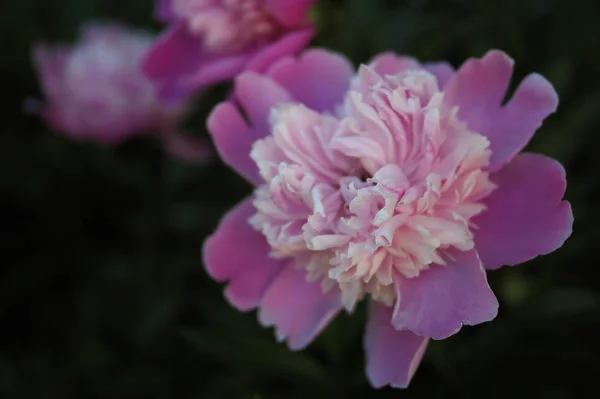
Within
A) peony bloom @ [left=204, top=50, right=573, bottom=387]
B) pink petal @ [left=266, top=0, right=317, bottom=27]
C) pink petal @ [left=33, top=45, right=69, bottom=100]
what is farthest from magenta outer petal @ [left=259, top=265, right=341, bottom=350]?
pink petal @ [left=33, top=45, right=69, bottom=100]

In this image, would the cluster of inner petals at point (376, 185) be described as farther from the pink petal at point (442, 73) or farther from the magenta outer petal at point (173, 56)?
the magenta outer petal at point (173, 56)

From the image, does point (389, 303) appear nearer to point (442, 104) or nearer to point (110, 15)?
point (442, 104)

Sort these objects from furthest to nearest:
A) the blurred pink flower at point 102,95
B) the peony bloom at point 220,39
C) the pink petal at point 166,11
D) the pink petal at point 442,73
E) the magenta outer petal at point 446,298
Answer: the blurred pink flower at point 102,95 → the pink petal at point 166,11 → the peony bloom at point 220,39 → the pink petal at point 442,73 → the magenta outer petal at point 446,298

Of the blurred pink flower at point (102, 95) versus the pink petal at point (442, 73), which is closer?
the pink petal at point (442, 73)

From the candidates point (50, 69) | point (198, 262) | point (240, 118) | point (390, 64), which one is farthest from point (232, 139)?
point (50, 69)

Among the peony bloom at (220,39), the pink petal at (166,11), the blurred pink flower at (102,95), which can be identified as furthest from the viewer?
the blurred pink flower at (102,95)

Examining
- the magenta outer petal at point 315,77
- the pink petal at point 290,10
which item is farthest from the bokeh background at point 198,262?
the magenta outer petal at point 315,77

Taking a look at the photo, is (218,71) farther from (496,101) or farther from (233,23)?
(496,101)
